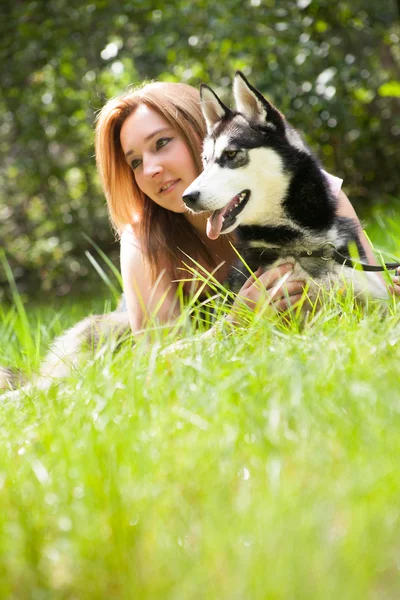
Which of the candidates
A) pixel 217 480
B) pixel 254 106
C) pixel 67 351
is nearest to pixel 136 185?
pixel 254 106

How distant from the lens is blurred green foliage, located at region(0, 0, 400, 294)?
5500 mm

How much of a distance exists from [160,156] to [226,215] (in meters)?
0.65

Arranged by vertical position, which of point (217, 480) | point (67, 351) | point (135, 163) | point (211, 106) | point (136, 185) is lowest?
point (67, 351)

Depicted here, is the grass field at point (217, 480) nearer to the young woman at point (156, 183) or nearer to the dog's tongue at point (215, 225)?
the dog's tongue at point (215, 225)

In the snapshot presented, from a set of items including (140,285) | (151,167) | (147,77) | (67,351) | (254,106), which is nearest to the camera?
(254,106)

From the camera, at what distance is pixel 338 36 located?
654cm

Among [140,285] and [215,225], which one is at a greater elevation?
[215,225]

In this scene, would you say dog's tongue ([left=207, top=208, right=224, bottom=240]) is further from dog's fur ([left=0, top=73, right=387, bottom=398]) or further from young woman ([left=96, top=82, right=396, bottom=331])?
young woman ([left=96, top=82, right=396, bottom=331])

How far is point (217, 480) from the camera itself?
1076 mm

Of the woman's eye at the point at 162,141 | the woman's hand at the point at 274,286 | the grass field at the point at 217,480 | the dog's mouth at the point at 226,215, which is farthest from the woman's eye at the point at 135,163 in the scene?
the grass field at the point at 217,480

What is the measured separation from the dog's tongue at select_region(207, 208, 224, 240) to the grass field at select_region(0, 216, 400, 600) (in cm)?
74

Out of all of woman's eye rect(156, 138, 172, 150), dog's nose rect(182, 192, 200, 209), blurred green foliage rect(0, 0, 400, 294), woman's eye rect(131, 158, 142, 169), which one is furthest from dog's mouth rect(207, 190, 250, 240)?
blurred green foliage rect(0, 0, 400, 294)

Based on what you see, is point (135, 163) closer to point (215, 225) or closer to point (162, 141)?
point (162, 141)

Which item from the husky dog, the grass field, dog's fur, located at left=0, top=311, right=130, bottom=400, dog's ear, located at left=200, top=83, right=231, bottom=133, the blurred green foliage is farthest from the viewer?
the blurred green foliage
